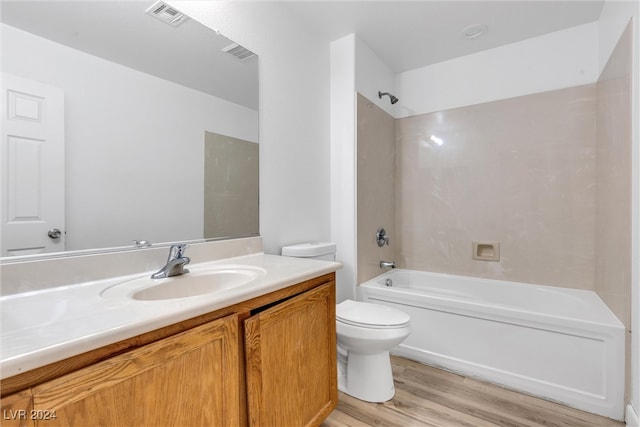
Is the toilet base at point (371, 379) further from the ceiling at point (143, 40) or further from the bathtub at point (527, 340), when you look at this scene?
the ceiling at point (143, 40)

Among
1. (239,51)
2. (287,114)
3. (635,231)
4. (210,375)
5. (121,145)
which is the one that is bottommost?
(210,375)

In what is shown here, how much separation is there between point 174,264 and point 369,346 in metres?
1.09

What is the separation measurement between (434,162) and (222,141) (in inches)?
77.1

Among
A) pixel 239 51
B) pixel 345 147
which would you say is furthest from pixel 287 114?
pixel 345 147

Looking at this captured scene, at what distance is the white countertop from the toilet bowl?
72 cm

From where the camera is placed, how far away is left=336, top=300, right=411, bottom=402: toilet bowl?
1.61m

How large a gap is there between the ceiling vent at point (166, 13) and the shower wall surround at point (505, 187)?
2.10 m

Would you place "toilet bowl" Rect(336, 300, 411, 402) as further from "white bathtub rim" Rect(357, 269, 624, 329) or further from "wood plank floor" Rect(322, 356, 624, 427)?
"white bathtub rim" Rect(357, 269, 624, 329)

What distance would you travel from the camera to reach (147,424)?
0.73 meters

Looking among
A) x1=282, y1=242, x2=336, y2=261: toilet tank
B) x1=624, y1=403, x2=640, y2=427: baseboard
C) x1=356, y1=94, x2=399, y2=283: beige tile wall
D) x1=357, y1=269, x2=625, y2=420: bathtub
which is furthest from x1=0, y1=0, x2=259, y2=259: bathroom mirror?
x1=624, y1=403, x2=640, y2=427: baseboard

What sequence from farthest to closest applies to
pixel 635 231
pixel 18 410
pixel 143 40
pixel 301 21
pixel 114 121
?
pixel 301 21
pixel 635 231
pixel 143 40
pixel 114 121
pixel 18 410

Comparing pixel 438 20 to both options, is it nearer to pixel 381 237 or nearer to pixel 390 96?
pixel 390 96

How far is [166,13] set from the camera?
136 centimetres

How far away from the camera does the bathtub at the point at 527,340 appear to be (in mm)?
1596
